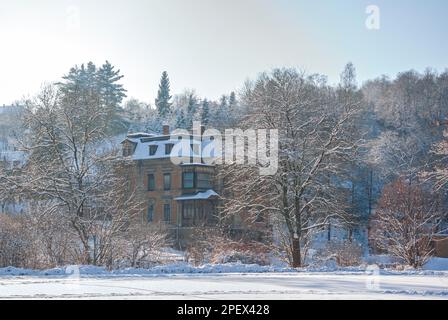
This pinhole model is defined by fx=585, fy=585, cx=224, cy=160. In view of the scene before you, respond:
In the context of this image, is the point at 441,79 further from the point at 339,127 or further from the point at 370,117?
the point at 339,127

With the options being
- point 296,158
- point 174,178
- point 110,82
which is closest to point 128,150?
point 174,178

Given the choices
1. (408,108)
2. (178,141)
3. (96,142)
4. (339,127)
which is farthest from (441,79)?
(96,142)

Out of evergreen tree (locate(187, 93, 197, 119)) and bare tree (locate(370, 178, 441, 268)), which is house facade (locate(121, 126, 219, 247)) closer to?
bare tree (locate(370, 178, 441, 268))

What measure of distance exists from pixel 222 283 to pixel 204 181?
121ft

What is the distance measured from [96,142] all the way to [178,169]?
2183 cm

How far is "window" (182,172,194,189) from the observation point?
50.7m

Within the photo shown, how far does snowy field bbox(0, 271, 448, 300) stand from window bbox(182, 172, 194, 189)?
3390cm

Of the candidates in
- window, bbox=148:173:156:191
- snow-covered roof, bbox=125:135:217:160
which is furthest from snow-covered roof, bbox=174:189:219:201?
window, bbox=148:173:156:191

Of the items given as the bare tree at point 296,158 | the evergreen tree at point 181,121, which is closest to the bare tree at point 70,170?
the bare tree at point 296,158

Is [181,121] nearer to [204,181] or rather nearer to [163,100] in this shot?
[163,100]

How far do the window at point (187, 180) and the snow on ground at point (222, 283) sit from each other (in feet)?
108

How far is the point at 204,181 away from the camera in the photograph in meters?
50.8

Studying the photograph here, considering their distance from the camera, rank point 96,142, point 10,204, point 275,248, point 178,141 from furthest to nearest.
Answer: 1. point 178,141
2. point 10,204
3. point 96,142
4. point 275,248

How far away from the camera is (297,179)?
2600 cm
